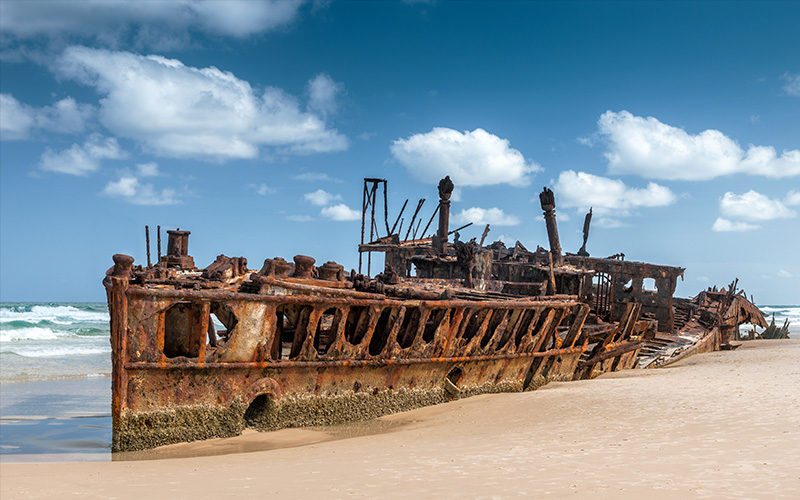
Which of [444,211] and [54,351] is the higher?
[444,211]

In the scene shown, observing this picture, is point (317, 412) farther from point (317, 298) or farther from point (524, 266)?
point (524, 266)

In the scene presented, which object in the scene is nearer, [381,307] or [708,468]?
[708,468]

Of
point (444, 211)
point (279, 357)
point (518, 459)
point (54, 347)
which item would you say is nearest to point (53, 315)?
point (54, 347)

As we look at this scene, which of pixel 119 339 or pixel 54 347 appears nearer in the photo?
pixel 119 339

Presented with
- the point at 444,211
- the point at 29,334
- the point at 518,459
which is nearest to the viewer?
the point at 518,459

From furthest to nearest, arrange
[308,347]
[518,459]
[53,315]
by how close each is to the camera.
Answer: [53,315] < [308,347] < [518,459]

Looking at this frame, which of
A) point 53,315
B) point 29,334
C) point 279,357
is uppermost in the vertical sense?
point 279,357

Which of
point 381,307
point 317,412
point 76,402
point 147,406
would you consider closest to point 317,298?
point 381,307

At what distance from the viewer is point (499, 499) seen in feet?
14.9

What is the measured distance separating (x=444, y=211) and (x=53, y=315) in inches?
1601

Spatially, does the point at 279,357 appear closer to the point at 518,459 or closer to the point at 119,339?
the point at 119,339

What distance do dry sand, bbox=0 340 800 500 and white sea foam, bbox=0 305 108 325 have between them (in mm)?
40025

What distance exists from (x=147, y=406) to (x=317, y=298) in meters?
2.41

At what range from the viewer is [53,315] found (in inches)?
1922
